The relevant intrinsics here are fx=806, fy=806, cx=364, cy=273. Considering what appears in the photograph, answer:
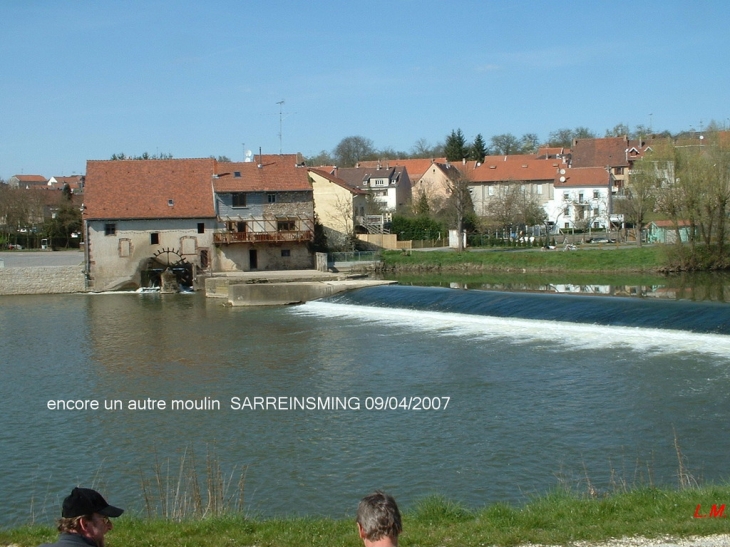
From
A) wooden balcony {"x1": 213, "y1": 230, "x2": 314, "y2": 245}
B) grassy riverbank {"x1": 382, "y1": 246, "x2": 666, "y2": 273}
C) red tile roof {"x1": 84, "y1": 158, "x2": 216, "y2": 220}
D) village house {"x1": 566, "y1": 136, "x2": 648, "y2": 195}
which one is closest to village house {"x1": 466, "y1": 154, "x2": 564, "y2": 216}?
village house {"x1": 566, "y1": 136, "x2": 648, "y2": 195}

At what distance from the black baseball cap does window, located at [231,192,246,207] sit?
1418 inches

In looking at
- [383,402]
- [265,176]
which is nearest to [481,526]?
[383,402]

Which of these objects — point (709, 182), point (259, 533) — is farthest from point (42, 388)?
point (709, 182)

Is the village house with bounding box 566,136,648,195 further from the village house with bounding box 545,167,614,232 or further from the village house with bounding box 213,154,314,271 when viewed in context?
the village house with bounding box 213,154,314,271

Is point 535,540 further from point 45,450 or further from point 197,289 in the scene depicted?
point 197,289

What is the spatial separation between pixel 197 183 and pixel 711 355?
29413mm

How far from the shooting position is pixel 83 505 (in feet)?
14.9

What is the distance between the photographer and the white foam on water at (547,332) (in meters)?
18.4

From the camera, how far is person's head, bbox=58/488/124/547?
14.9 ft

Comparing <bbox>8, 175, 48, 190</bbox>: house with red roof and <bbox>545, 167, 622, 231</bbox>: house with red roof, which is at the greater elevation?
<bbox>8, 175, 48, 190</bbox>: house with red roof

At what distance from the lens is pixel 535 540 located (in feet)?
22.6

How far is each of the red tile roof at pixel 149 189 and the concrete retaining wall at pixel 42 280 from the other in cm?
289

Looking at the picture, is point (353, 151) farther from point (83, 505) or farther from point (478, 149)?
point (83, 505)

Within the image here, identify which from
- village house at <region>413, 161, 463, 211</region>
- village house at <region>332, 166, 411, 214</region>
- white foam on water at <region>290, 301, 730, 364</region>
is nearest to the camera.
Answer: white foam on water at <region>290, 301, 730, 364</region>
